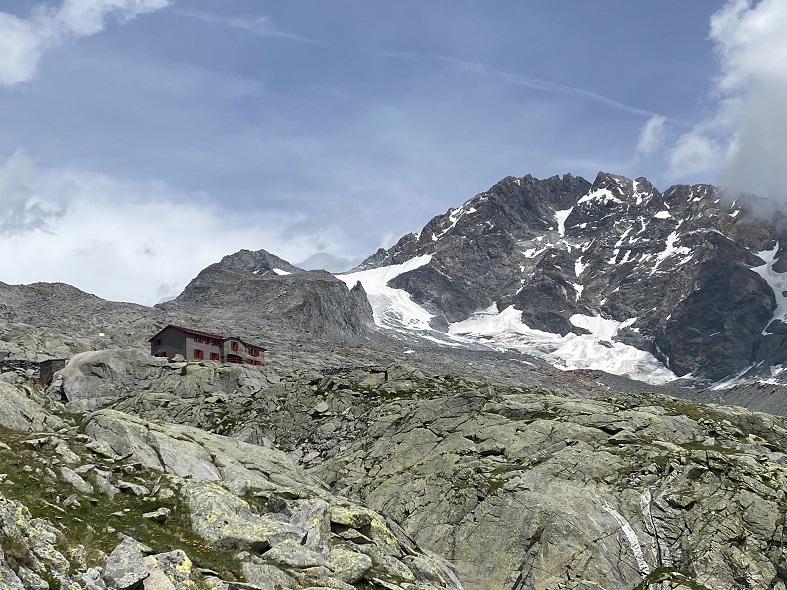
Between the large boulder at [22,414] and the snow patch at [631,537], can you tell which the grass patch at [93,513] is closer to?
the large boulder at [22,414]

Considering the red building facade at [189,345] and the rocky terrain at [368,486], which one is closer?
the rocky terrain at [368,486]

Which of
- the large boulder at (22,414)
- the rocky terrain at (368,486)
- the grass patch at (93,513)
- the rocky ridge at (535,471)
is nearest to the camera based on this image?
the grass patch at (93,513)

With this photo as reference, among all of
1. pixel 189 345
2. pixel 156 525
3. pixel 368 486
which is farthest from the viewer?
pixel 189 345

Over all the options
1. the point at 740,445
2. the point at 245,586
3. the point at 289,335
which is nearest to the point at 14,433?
the point at 245,586

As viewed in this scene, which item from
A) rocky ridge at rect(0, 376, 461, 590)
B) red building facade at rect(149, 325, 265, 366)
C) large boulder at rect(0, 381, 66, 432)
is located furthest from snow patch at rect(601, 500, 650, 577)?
red building facade at rect(149, 325, 265, 366)

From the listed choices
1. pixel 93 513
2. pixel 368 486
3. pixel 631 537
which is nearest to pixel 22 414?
pixel 93 513

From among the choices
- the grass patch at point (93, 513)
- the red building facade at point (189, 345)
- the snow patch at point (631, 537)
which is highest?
the red building facade at point (189, 345)

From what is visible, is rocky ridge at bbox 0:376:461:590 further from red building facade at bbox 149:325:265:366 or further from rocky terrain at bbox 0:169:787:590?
red building facade at bbox 149:325:265:366

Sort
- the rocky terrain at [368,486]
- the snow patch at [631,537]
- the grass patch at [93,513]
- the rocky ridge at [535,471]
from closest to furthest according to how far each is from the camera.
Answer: the grass patch at [93,513] → the rocky terrain at [368,486] → the rocky ridge at [535,471] → the snow patch at [631,537]

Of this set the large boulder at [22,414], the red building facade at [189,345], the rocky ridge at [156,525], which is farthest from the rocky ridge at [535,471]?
the red building facade at [189,345]

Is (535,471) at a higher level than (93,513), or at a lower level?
higher

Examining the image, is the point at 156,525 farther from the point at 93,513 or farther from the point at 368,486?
the point at 368,486

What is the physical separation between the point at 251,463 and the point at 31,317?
140m

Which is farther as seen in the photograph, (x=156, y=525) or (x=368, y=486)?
(x=368, y=486)
